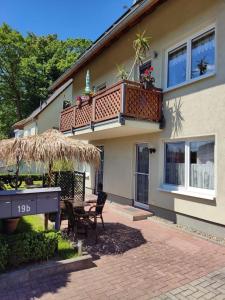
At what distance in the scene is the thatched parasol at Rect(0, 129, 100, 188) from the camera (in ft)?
23.0

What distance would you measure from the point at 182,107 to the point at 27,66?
30743 mm

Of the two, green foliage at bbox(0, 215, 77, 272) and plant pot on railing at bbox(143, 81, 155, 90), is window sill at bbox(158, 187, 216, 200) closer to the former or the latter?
plant pot on railing at bbox(143, 81, 155, 90)

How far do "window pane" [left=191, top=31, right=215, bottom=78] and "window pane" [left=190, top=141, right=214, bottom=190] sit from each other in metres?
2.46

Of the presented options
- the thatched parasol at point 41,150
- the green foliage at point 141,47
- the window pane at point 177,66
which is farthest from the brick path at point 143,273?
the green foliage at point 141,47

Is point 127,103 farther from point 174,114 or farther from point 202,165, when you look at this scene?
point 202,165

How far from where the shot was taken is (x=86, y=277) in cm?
538

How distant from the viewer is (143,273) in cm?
563

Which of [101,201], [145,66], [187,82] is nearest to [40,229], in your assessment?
[101,201]

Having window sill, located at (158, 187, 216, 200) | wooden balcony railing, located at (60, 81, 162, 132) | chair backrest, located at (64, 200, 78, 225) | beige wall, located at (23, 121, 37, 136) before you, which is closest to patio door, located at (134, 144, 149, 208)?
window sill, located at (158, 187, 216, 200)

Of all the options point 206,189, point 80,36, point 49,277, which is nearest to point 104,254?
point 49,277

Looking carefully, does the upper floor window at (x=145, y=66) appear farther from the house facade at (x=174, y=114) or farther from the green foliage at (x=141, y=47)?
the green foliage at (x=141, y=47)

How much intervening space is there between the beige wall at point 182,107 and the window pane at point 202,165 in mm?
412

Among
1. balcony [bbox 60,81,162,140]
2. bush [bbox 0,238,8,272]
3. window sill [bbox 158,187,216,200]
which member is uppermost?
balcony [bbox 60,81,162,140]

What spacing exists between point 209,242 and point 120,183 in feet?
20.9
